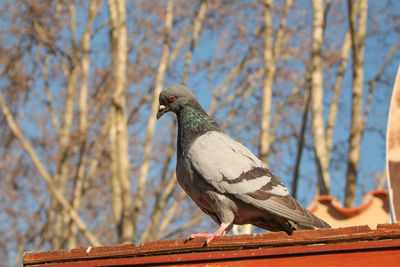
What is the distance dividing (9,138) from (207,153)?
37.0 ft

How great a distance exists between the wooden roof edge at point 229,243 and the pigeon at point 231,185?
16.5 inches

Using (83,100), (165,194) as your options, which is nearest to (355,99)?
(165,194)

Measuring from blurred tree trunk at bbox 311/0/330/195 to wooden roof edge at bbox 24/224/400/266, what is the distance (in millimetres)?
5881

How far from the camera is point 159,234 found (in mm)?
10500

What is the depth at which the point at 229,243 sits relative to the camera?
2824mm

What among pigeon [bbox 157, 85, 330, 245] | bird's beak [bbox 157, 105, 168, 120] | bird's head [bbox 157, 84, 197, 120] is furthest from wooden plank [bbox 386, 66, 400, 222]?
bird's beak [bbox 157, 105, 168, 120]

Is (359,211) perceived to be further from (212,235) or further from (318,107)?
(318,107)

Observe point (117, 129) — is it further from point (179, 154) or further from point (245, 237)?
point (245, 237)

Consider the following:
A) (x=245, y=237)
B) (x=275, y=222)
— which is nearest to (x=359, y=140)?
(x=275, y=222)

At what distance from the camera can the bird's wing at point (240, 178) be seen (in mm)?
3424

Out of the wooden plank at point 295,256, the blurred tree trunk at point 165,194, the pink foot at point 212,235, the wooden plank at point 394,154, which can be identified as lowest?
the wooden plank at point 295,256

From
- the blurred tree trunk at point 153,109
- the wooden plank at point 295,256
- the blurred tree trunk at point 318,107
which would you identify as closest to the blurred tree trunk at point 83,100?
the blurred tree trunk at point 153,109

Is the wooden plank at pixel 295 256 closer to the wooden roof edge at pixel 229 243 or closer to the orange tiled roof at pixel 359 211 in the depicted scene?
the wooden roof edge at pixel 229 243

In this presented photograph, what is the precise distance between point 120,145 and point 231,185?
6093 mm
